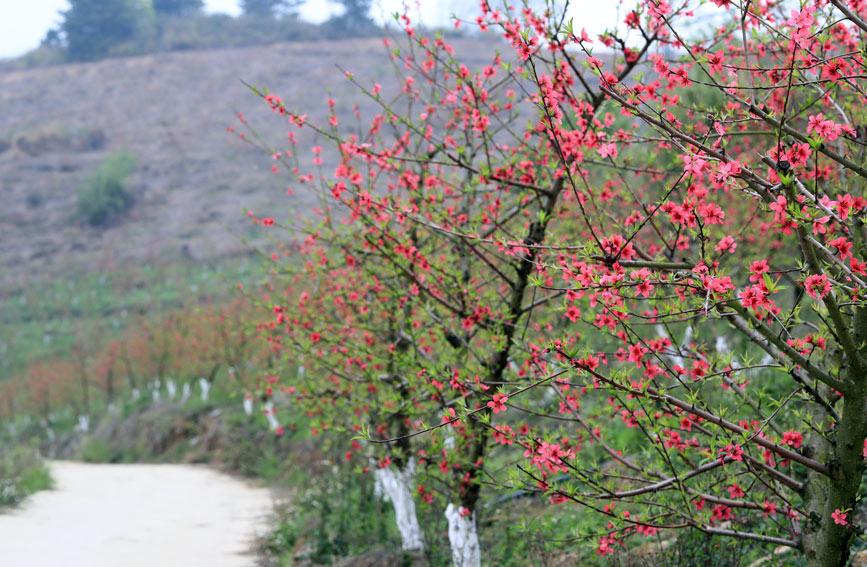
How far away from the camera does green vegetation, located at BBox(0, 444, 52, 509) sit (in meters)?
14.7

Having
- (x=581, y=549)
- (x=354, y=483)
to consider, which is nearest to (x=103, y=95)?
(x=354, y=483)

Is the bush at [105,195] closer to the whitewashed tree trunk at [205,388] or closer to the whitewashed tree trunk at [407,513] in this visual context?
the whitewashed tree trunk at [205,388]

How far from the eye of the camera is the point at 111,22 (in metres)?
87.9

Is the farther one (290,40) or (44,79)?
(290,40)

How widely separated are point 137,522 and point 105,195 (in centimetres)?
5546

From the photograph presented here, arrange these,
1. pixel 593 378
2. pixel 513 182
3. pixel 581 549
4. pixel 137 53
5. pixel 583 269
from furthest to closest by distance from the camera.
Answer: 1. pixel 137 53
2. pixel 581 549
3. pixel 513 182
4. pixel 593 378
5. pixel 583 269

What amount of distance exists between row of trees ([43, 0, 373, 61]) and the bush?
1127 inches

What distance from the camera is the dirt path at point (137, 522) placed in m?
10.1

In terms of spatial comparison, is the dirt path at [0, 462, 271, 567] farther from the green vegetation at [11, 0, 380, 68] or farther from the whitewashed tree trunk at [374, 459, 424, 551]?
the green vegetation at [11, 0, 380, 68]

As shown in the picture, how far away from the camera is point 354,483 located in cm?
1252

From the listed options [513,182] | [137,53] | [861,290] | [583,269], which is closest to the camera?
[861,290]

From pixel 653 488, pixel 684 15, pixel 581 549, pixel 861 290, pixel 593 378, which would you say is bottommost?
pixel 581 549

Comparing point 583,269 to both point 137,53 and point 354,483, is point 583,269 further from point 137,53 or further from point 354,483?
point 137,53

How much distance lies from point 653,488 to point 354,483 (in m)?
9.23
